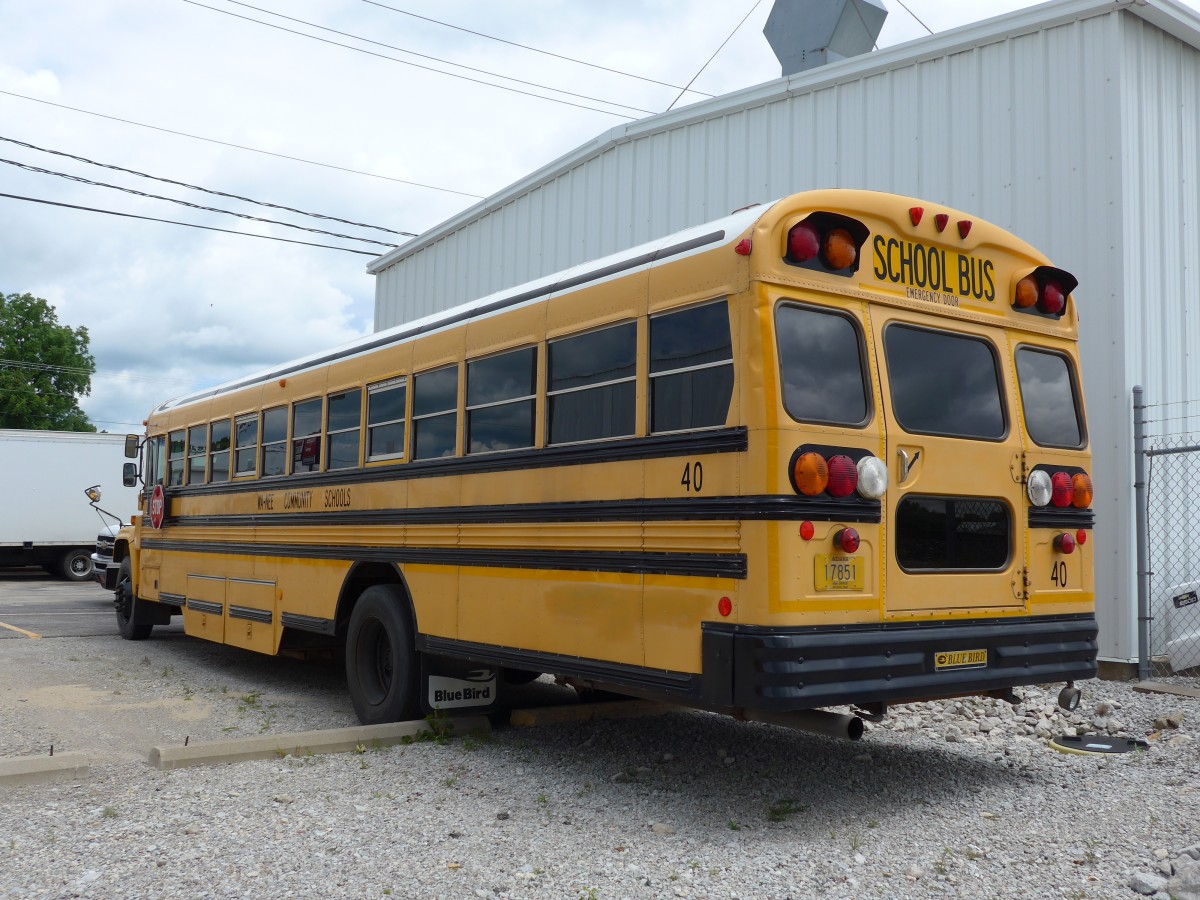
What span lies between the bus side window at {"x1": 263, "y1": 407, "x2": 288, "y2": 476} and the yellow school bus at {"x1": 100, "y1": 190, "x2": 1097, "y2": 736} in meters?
1.89

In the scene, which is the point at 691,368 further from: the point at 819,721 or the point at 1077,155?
the point at 1077,155

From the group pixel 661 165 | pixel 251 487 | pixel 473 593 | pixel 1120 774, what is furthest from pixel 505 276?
pixel 1120 774

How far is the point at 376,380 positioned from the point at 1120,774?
5006 millimetres

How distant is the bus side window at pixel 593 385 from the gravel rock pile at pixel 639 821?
1.80m

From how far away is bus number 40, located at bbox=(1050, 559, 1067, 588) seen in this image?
5.51 metres

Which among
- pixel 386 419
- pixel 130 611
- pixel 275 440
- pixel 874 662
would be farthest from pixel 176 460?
pixel 874 662

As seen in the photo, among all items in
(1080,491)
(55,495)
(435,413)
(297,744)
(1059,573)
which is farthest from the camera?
(55,495)

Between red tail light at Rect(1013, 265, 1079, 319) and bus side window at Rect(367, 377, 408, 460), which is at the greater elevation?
red tail light at Rect(1013, 265, 1079, 319)

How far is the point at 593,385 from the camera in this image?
17.8ft

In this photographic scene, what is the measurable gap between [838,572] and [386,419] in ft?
12.1

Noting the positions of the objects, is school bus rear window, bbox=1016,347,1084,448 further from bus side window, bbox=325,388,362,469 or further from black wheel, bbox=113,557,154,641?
black wheel, bbox=113,557,154,641

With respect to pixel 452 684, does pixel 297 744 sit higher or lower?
lower

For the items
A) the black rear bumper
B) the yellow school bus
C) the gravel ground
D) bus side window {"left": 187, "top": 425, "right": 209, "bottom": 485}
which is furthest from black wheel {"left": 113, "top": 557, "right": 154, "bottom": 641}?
the black rear bumper

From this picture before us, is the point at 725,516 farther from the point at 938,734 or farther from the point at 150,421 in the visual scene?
the point at 150,421
